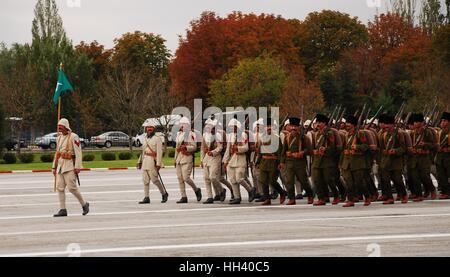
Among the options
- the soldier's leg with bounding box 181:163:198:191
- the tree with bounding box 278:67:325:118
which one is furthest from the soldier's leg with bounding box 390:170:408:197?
the tree with bounding box 278:67:325:118

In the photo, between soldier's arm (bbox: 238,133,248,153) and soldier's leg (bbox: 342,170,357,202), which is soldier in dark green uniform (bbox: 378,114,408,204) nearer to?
soldier's leg (bbox: 342,170,357,202)

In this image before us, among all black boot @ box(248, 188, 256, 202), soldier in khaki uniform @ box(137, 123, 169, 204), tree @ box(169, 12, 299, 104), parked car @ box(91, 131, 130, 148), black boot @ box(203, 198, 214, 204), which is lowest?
black boot @ box(203, 198, 214, 204)

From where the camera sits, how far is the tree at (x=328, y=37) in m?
95.8

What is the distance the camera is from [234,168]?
2472 centimetres

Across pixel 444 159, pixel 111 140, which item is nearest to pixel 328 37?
pixel 111 140

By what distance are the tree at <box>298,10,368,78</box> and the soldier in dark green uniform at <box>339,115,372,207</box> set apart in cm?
7208

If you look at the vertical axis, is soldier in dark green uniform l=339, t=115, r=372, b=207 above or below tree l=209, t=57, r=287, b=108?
below

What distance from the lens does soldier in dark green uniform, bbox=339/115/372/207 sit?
Result: 913 inches

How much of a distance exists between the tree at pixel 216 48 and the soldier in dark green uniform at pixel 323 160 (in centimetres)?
6258

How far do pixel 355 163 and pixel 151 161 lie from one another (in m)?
4.84

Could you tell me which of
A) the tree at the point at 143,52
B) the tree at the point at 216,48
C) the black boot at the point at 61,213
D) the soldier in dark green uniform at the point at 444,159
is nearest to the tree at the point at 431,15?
the tree at the point at 216,48
